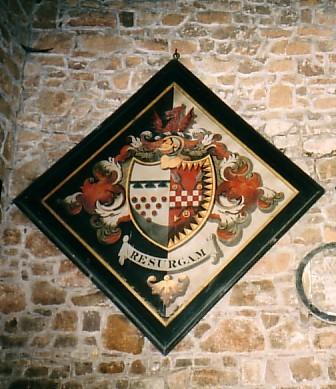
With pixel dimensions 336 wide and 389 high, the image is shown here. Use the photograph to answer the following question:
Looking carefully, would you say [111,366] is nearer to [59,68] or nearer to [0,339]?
[0,339]

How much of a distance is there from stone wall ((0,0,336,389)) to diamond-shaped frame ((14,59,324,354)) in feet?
0.33

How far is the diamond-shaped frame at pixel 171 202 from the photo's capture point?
12.0 feet

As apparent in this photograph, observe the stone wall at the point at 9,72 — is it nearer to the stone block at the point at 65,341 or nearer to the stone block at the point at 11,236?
the stone block at the point at 11,236

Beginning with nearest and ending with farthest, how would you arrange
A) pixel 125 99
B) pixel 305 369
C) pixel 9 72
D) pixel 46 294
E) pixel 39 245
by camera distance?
1. pixel 305 369
2. pixel 46 294
3. pixel 39 245
4. pixel 9 72
5. pixel 125 99

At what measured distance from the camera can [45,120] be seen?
4.16 m

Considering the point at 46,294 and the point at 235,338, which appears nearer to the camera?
the point at 235,338

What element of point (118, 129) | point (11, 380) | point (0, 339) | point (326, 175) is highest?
point (118, 129)

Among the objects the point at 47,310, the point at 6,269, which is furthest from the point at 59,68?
the point at 47,310

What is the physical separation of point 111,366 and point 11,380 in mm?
661

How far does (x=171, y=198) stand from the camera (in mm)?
3875

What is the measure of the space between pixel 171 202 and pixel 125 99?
0.95 m

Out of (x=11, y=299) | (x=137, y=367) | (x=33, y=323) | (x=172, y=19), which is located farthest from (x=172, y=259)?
(x=172, y=19)

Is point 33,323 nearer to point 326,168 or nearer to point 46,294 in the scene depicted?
point 46,294

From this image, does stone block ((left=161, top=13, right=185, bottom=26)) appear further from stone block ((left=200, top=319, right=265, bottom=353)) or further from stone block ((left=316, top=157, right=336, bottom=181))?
stone block ((left=200, top=319, right=265, bottom=353))
